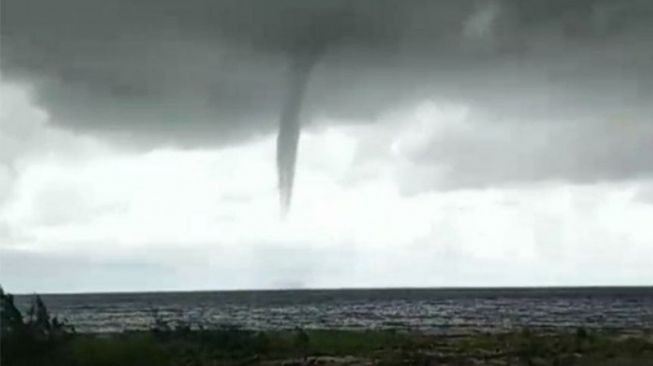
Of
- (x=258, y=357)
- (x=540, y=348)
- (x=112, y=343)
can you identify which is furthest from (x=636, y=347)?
(x=112, y=343)

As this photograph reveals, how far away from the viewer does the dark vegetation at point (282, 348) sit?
64.8 feet

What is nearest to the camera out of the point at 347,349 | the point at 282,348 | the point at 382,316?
the point at 282,348

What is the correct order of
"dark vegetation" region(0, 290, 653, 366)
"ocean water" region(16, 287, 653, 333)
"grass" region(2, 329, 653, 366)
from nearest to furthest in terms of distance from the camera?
"dark vegetation" region(0, 290, 653, 366), "grass" region(2, 329, 653, 366), "ocean water" region(16, 287, 653, 333)

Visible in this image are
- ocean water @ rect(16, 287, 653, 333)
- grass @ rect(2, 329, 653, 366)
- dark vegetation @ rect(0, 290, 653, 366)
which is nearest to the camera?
dark vegetation @ rect(0, 290, 653, 366)

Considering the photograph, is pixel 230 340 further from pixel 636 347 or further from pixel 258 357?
pixel 636 347

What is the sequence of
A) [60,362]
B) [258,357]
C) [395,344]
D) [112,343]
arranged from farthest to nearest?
[395,344] → [258,357] → [112,343] → [60,362]

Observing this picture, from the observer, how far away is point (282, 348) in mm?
31797

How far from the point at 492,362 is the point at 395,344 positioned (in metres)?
6.50

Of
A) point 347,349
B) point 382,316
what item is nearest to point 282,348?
point 347,349

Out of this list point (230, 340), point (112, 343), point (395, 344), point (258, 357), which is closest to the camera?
point (112, 343)

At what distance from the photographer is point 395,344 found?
34.0 meters

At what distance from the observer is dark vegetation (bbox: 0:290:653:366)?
1975 centimetres

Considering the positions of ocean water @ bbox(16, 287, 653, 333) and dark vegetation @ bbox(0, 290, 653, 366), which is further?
ocean water @ bbox(16, 287, 653, 333)

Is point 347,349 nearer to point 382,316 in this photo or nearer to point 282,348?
point 282,348
